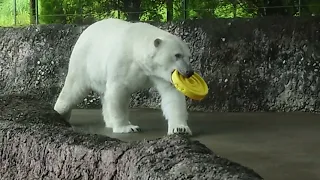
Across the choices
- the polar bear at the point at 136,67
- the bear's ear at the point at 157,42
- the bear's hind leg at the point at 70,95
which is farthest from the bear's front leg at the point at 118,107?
the bear's hind leg at the point at 70,95

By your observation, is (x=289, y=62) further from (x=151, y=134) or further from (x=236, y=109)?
(x=151, y=134)

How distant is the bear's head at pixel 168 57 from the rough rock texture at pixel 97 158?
1.07 meters

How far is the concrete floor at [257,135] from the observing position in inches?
136

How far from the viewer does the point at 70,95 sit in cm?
530

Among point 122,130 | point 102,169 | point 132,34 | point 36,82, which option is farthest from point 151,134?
point 36,82

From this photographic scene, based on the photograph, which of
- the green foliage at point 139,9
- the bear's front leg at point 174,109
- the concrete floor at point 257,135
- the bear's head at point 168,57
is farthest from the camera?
the green foliage at point 139,9

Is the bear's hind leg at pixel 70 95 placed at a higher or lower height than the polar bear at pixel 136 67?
lower

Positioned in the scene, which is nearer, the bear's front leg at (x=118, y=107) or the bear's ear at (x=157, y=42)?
the bear's ear at (x=157, y=42)

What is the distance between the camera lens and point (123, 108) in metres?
4.67

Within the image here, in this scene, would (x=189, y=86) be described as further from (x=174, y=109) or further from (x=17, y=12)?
(x=17, y=12)

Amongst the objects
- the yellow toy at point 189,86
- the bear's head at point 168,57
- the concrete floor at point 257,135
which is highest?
the bear's head at point 168,57

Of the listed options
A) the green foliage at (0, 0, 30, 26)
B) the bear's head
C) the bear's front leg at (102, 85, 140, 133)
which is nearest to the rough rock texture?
the bear's front leg at (102, 85, 140, 133)

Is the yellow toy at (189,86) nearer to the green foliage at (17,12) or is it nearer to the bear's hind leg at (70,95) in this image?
the bear's hind leg at (70,95)

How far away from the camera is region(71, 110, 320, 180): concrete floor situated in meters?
3.47
